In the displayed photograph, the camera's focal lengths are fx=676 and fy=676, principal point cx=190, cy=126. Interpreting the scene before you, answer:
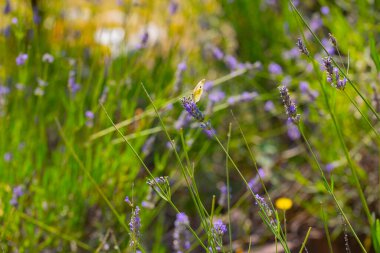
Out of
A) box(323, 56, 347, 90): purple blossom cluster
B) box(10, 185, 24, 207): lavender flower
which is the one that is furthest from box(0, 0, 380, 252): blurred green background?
box(323, 56, 347, 90): purple blossom cluster

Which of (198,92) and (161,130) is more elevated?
(198,92)

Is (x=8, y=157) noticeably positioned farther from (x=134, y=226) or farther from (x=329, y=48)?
(x=329, y=48)

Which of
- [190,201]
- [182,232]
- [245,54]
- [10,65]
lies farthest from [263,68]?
[182,232]

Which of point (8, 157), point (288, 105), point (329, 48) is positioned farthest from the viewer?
point (329, 48)

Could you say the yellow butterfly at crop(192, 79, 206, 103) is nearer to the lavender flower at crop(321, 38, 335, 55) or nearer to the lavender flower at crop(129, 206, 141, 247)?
the lavender flower at crop(129, 206, 141, 247)

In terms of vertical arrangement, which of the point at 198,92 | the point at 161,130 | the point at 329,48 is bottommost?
the point at 161,130

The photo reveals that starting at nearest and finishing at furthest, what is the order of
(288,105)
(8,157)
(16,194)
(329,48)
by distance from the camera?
(288,105) < (16,194) < (8,157) < (329,48)

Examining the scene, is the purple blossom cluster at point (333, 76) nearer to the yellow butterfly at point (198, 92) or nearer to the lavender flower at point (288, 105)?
the lavender flower at point (288, 105)

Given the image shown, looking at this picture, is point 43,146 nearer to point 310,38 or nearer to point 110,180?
point 110,180

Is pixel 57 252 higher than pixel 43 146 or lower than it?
lower

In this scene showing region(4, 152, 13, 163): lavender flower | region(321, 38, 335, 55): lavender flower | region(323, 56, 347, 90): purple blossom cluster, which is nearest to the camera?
region(323, 56, 347, 90): purple blossom cluster

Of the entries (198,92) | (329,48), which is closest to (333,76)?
(198,92)
